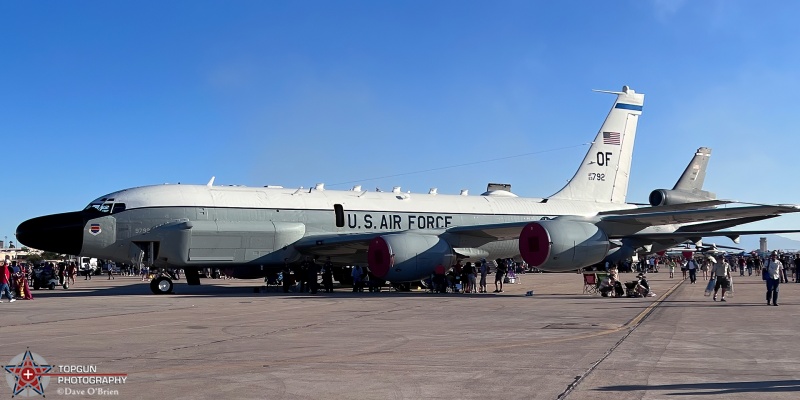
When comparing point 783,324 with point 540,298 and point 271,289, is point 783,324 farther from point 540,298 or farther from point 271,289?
point 271,289

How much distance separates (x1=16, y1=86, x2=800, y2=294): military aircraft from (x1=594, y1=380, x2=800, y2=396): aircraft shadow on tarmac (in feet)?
59.9

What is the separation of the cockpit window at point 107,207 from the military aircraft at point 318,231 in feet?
0.11

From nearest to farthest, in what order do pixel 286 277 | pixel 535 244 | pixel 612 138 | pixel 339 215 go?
pixel 535 244 < pixel 286 277 < pixel 339 215 < pixel 612 138

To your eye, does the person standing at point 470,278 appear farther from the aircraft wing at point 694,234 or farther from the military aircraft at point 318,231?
the aircraft wing at point 694,234

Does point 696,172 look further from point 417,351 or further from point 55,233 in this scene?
point 417,351

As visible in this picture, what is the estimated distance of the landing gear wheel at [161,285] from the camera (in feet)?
94.3

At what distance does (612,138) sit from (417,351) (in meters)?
30.0

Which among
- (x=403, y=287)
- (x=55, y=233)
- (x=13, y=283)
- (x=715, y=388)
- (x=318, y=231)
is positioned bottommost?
(x=715, y=388)

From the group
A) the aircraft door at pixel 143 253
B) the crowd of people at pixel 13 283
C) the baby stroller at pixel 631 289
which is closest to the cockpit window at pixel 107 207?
the aircraft door at pixel 143 253

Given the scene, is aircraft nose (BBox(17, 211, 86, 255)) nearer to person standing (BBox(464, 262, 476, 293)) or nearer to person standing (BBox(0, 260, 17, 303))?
person standing (BBox(0, 260, 17, 303))

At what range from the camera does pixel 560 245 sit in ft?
89.1

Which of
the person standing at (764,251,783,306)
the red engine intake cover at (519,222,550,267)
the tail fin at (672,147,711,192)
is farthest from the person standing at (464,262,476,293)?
the tail fin at (672,147,711,192)

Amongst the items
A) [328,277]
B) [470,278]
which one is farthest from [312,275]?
Result: [470,278]

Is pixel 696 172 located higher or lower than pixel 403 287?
higher
